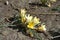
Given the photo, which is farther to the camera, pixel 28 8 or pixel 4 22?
pixel 28 8

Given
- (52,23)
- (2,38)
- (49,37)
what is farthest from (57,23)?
Result: (2,38)

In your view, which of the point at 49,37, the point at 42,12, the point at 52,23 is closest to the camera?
the point at 49,37

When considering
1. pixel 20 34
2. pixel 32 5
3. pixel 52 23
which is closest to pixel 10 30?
pixel 20 34

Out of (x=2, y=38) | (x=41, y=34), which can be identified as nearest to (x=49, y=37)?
(x=41, y=34)

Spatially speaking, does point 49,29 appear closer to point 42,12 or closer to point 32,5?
point 42,12

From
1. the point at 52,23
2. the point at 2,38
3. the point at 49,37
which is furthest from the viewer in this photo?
the point at 52,23

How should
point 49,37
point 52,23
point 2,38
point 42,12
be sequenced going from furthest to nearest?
point 42,12, point 52,23, point 49,37, point 2,38

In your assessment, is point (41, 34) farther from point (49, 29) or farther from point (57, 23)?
point (57, 23)

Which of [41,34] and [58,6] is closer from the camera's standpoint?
[41,34]

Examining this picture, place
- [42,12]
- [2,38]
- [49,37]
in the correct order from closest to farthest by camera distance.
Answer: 1. [2,38]
2. [49,37]
3. [42,12]
